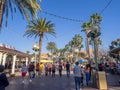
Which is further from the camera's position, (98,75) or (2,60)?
(2,60)

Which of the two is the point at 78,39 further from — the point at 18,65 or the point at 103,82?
the point at 103,82

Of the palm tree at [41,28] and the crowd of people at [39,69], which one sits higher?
the palm tree at [41,28]

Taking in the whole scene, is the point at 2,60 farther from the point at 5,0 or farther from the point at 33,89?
the point at 33,89

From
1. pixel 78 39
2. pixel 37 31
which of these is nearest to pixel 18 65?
pixel 37 31

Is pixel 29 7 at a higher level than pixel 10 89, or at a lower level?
higher

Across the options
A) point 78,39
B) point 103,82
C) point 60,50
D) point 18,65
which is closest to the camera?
point 103,82

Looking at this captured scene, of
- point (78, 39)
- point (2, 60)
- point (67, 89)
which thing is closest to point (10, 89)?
point (67, 89)

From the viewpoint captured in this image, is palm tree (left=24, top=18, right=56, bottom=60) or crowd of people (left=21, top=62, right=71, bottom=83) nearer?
crowd of people (left=21, top=62, right=71, bottom=83)

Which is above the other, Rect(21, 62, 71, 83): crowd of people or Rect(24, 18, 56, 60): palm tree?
Rect(24, 18, 56, 60): palm tree

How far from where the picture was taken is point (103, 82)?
→ 1311 cm

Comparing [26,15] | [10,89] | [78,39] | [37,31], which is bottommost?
[10,89]

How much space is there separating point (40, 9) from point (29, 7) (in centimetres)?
99

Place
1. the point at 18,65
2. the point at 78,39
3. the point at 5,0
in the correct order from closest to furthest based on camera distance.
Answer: the point at 5,0 < the point at 18,65 < the point at 78,39

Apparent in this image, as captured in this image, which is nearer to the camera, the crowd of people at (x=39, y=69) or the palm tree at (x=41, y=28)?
the crowd of people at (x=39, y=69)
